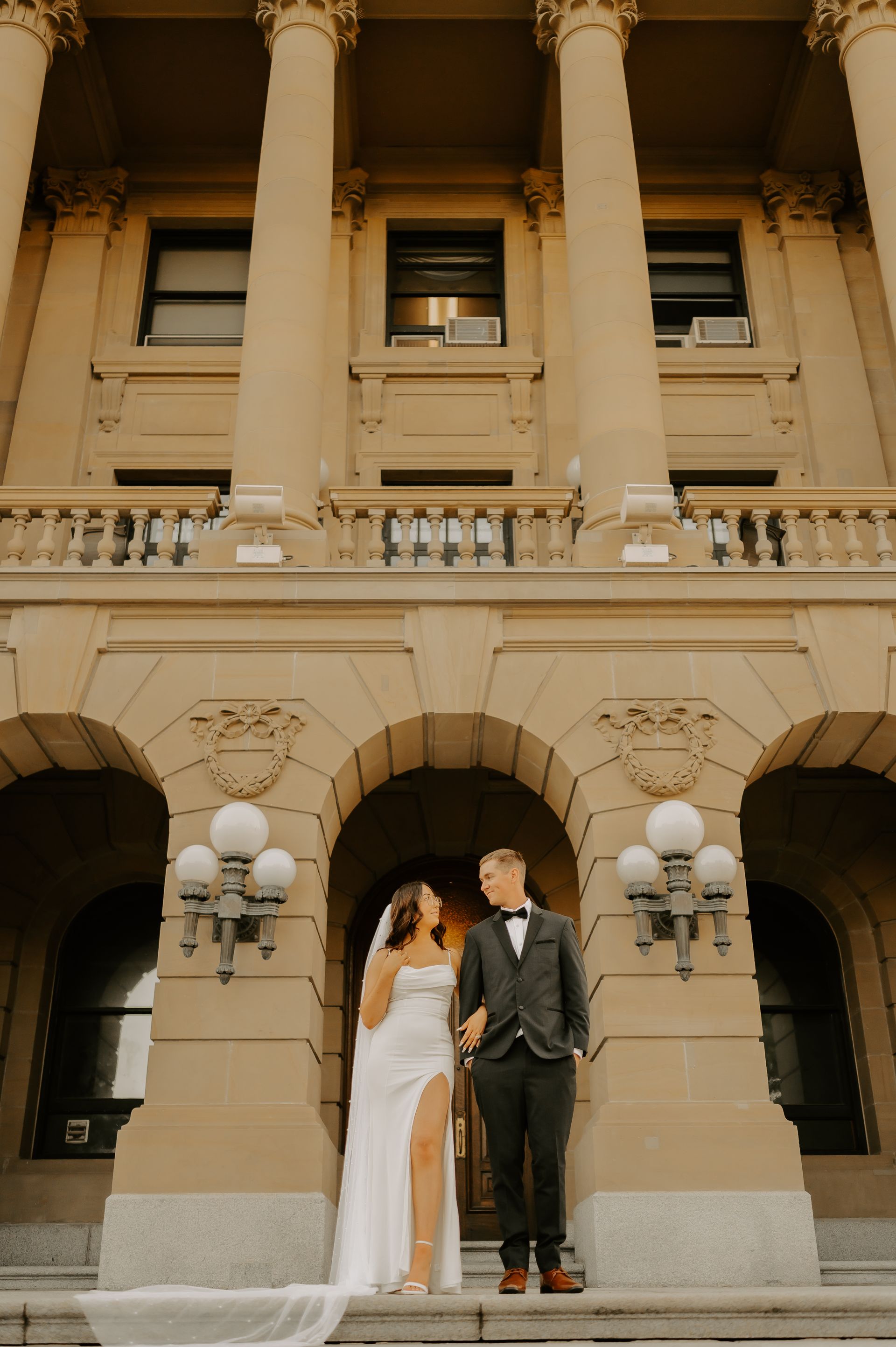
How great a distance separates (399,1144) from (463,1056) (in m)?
0.57

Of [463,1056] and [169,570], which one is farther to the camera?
[169,570]

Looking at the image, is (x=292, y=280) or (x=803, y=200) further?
(x=803, y=200)

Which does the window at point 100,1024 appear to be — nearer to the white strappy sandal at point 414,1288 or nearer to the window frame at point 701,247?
the white strappy sandal at point 414,1288

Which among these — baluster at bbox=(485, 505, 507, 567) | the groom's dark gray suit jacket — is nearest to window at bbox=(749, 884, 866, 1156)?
baluster at bbox=(485, 505, 507, 567)

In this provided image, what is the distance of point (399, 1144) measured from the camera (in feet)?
21.9

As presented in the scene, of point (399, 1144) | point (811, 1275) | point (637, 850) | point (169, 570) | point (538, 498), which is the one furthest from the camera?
point (538, 498)

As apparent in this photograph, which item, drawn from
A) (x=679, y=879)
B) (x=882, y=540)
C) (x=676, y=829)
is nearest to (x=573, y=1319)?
(x=679, y=879)

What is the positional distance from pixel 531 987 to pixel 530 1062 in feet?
1.31

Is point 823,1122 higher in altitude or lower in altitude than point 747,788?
lower

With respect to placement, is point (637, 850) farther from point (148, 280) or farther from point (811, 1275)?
point (148, 280)

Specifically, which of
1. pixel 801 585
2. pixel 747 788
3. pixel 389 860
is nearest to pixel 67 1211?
pixel 389 860

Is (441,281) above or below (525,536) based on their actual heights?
above

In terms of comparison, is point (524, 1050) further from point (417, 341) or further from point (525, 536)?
point (417, 341)

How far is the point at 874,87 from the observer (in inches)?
547
